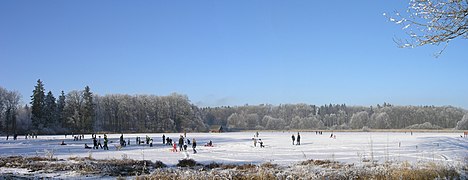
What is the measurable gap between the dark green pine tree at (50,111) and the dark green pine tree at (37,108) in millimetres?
974

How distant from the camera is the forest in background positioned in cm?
8875

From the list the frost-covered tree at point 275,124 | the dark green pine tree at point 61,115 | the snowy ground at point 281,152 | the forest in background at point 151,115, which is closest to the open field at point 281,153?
the snowy ground at point 281,152

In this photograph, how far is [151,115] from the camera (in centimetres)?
12431

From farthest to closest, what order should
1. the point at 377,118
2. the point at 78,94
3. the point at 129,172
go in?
the point at 377,118, the point at 78,94, the point at 129,172

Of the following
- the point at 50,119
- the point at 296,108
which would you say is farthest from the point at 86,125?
the point at 296,108

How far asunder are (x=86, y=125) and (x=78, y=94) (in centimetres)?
1121

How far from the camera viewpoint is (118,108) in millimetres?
120562

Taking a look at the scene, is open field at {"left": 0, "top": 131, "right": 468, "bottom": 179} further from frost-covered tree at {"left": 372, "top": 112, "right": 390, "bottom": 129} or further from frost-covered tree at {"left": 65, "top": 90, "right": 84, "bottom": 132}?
frost-covered tree at {"left": 372, "top": 112, "right": 390, "bottom": 129}

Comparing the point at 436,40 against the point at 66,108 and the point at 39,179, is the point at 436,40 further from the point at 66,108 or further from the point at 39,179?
the point at 66,108

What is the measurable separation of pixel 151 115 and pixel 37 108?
41.5 m

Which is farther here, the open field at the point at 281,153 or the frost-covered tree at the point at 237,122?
the frost-covered tree at the point at 237,122

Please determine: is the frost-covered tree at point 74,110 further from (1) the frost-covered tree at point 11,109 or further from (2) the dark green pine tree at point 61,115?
(1) the frost-covered tree at point 11,109

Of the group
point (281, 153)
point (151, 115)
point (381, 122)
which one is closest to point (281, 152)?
point (281, 153)

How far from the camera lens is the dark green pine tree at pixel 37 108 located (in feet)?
281
